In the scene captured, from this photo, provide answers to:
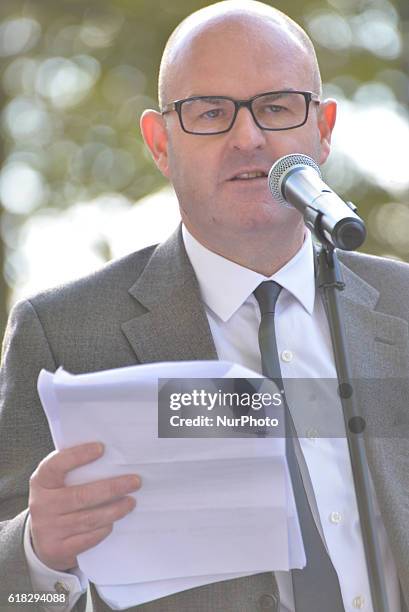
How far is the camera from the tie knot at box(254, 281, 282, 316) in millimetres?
2148

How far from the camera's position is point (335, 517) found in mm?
2035

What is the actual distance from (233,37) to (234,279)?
1.88 feet

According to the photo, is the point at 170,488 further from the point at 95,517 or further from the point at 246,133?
the point at 246,133

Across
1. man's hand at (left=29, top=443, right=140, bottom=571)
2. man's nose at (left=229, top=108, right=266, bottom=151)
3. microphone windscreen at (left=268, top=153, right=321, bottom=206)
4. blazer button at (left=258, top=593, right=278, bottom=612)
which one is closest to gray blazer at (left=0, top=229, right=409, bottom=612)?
blazer button at (left=258, top=593, right=278, bottom=612)

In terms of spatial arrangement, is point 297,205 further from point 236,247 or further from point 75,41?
point 75,41

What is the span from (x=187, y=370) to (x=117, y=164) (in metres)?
6.58

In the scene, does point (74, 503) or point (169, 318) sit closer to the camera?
point (74, 503)

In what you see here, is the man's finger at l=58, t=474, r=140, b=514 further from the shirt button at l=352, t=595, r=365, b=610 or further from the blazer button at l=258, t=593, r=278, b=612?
the shirt button at l=352, t=595, r=365, b=610

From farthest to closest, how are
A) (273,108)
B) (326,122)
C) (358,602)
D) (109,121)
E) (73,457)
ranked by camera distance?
(109,121), (326,122), (273,108), (358,602), (73,457)

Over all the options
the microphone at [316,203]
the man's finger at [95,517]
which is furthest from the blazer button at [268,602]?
the microphone at [316,203]

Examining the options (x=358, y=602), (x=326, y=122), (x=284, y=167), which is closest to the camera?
(x=284, y=167)

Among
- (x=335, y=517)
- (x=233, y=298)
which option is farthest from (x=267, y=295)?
(x=335, y=517)

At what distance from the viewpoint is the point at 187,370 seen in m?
1.53

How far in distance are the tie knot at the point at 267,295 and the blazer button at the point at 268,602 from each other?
1.95 feet
